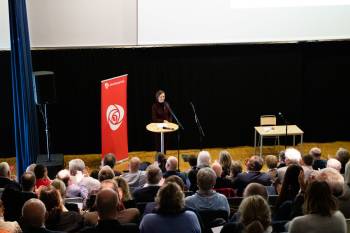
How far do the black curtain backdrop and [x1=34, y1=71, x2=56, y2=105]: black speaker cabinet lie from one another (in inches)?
43.5

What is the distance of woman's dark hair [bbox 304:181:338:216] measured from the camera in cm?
471

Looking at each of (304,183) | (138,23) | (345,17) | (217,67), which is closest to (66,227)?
(304,183)

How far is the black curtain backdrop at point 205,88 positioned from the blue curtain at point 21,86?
1.26m

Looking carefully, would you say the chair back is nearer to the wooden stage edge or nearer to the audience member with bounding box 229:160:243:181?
the wooden stage edge

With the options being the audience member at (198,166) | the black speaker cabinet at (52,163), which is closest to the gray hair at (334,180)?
the audience member at (198,166)

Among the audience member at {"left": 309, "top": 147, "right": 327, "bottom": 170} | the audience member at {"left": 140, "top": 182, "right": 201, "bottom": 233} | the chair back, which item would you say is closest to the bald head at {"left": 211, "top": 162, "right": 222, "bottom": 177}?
the audience member at {"left": 309, "top": 147, "right": 327, "bottom": 170}

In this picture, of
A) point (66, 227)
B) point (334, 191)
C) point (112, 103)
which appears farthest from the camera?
point (112, 103)

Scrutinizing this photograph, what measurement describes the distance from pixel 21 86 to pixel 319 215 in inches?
211

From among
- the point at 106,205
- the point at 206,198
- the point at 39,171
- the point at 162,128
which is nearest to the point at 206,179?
the point at 206,198

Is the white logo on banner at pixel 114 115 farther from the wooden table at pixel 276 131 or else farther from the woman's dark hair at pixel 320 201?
the woman's dark hair at pixel 320 201

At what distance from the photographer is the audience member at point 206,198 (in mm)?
5703

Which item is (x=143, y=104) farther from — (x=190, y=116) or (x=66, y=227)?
(x=66, y=227)

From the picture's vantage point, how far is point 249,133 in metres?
11.4

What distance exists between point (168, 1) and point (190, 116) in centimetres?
219
